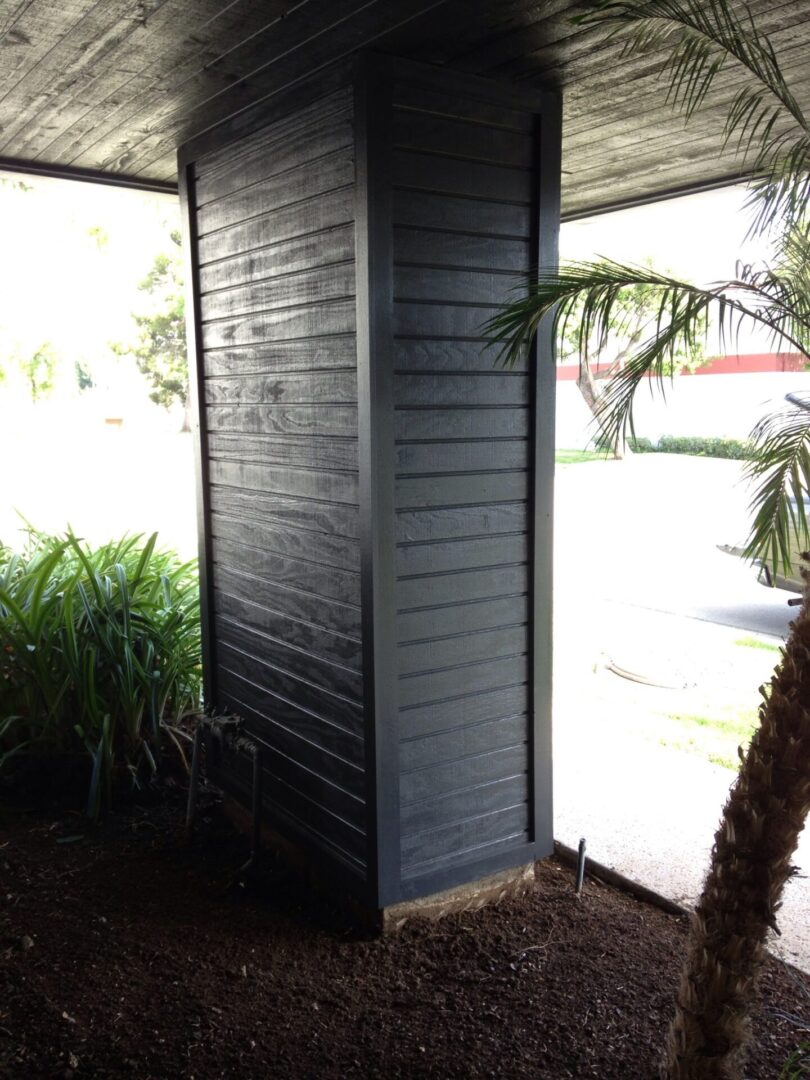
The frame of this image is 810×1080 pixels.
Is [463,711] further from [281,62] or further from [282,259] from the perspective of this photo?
[281,62]

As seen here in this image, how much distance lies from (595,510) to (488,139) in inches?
434

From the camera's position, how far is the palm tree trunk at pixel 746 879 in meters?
1.66

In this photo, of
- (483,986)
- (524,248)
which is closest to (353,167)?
(524,248)

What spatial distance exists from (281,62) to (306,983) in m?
2.51

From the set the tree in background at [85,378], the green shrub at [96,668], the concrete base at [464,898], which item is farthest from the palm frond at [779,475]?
the tree in background at [85,378]

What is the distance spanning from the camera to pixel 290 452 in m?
2.76

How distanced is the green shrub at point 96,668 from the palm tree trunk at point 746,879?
7.56 feet

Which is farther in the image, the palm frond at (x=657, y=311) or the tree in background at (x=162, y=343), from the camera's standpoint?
the tree in background at (x=162, y=343)

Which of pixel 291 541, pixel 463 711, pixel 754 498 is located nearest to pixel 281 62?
pixel 291 541

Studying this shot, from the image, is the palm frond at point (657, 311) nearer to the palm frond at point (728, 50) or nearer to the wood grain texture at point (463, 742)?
the palm frond at point (728, 50)

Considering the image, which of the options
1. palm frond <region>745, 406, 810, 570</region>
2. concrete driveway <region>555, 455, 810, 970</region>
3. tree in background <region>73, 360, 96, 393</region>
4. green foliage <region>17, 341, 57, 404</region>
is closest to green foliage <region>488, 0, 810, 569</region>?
palm frond <region>745, 406, 810, 570</region>

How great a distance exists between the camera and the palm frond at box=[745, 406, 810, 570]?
1896 mm

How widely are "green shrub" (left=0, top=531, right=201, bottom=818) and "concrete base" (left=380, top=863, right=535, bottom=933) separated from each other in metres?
1.33

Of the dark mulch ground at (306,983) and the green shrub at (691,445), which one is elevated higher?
the green shrub at (691,445)
